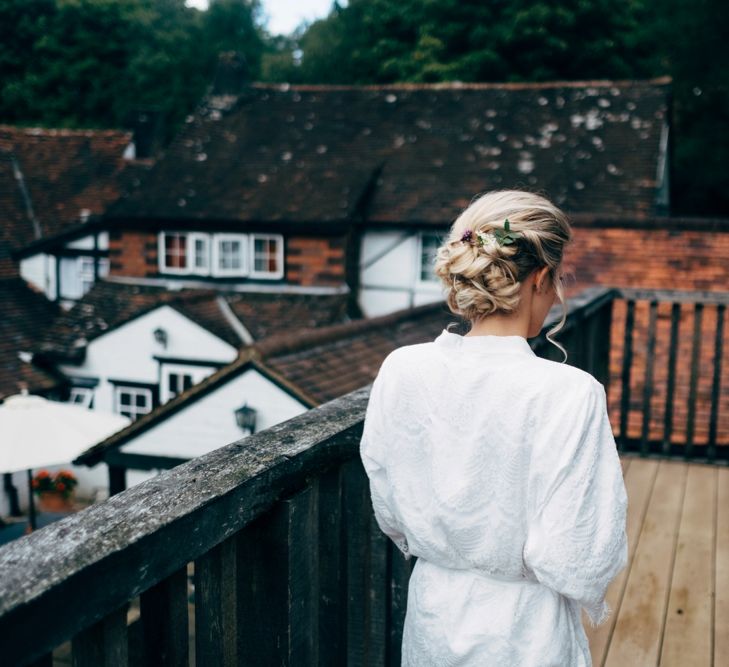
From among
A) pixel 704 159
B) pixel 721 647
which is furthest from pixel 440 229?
pixel 721 647

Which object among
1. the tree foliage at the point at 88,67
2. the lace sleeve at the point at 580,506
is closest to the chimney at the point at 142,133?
the tree foliage at the point at 88,67

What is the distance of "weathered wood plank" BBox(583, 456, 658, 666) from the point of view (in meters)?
3.05

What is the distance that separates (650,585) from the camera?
136 inches

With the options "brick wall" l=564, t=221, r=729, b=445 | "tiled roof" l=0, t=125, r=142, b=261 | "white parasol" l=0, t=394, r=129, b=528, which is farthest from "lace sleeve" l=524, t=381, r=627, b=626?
"tiled roof" l=0, t=125, r=142, b=261

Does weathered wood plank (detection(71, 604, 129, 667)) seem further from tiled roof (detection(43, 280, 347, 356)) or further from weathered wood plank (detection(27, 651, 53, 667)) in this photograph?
tiled roof (detection(43, 280, 347, 356))

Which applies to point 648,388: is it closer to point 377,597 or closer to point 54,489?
point 377,597

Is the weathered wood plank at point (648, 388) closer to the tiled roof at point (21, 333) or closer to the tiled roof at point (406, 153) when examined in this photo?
the tiled roof at point (406, 153)

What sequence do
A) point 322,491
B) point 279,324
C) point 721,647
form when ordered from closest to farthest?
point 322,491
point 721,647
point 279,324

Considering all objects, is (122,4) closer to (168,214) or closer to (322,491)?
(168,214)

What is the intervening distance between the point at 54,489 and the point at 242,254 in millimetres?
6776

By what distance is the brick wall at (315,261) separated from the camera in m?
19.9

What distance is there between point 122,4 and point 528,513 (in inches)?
1774

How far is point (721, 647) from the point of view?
2.97 metres

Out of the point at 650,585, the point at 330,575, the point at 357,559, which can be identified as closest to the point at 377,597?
the point at 357,559
